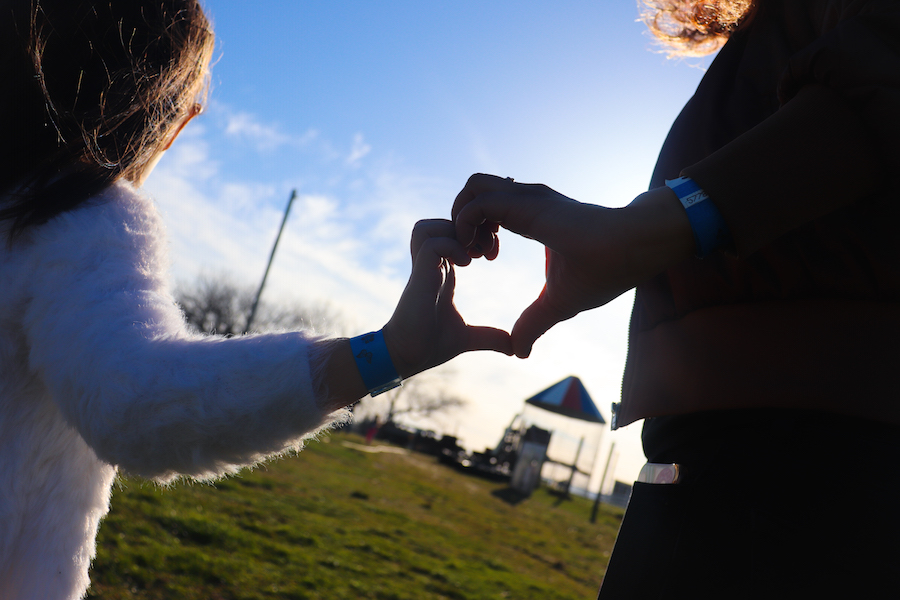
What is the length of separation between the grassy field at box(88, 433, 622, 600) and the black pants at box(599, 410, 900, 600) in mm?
1255

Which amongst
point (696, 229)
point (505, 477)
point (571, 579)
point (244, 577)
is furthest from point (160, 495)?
point (505, 477)

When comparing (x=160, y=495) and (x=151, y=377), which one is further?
(x=160, y=495)

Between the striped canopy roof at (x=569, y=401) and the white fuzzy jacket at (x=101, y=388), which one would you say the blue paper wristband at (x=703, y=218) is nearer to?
the white fuzzy jacket at (x=101, y=388)

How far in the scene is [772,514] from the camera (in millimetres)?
907

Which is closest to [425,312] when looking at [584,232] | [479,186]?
[479,186]

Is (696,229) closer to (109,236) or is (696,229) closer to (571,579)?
(109,236)

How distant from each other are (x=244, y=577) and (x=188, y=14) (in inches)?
170

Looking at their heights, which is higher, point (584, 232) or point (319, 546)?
point (584, 232)

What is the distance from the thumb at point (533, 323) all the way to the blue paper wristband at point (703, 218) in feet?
1.05

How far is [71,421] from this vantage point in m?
1.11

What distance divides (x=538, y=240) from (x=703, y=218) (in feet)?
0.84

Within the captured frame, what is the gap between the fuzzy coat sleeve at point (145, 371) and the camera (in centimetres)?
105

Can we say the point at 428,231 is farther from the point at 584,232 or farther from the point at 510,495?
the point at 510,495

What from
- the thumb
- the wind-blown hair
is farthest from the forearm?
the wind-blown hair
